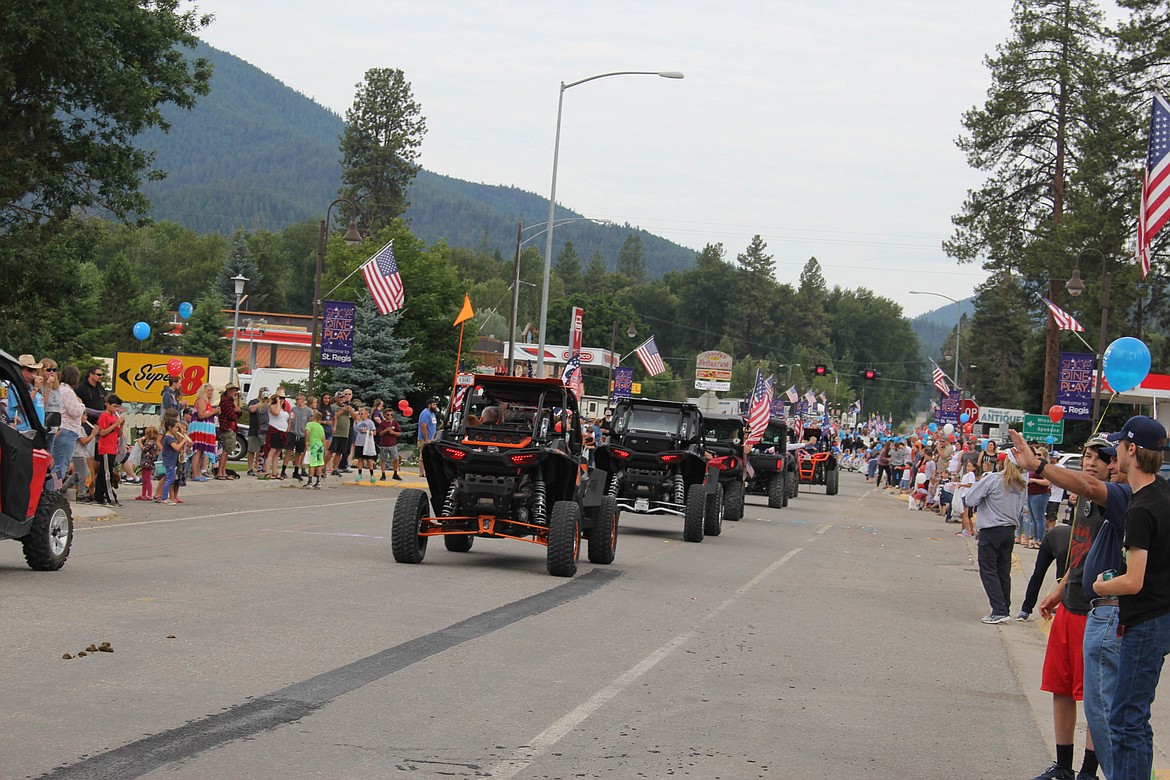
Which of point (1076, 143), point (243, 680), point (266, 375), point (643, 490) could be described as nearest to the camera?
point (243, 680)

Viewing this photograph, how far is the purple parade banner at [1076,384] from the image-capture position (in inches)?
1433

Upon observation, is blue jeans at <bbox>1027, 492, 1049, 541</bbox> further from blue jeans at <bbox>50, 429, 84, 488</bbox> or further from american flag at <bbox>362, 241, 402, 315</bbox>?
american flag at <bbox>362, 241, 402, 315</bbox>

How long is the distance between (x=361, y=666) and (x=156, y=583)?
418 centimetres

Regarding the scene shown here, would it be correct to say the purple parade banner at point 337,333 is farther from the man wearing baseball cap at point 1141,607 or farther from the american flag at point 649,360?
the man wearing baseball cap at point 1141,607

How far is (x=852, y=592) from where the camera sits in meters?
16.8

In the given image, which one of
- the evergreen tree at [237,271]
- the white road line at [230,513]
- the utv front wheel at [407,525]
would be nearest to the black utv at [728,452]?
the white road line at [230,513]

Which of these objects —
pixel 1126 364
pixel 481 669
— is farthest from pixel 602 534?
pixel 481 669

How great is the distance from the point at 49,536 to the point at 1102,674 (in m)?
9.78

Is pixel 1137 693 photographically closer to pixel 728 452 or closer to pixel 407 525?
pixel 407 525

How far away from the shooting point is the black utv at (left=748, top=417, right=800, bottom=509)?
3553cm

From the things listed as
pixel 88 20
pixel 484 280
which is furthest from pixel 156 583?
pixel 484 280

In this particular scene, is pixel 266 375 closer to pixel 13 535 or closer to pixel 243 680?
pixel 13 535

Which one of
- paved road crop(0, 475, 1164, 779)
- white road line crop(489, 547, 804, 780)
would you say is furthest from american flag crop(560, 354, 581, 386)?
white road line crop(489, 547, 804, 780)

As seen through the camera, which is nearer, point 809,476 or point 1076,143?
point 809,476
